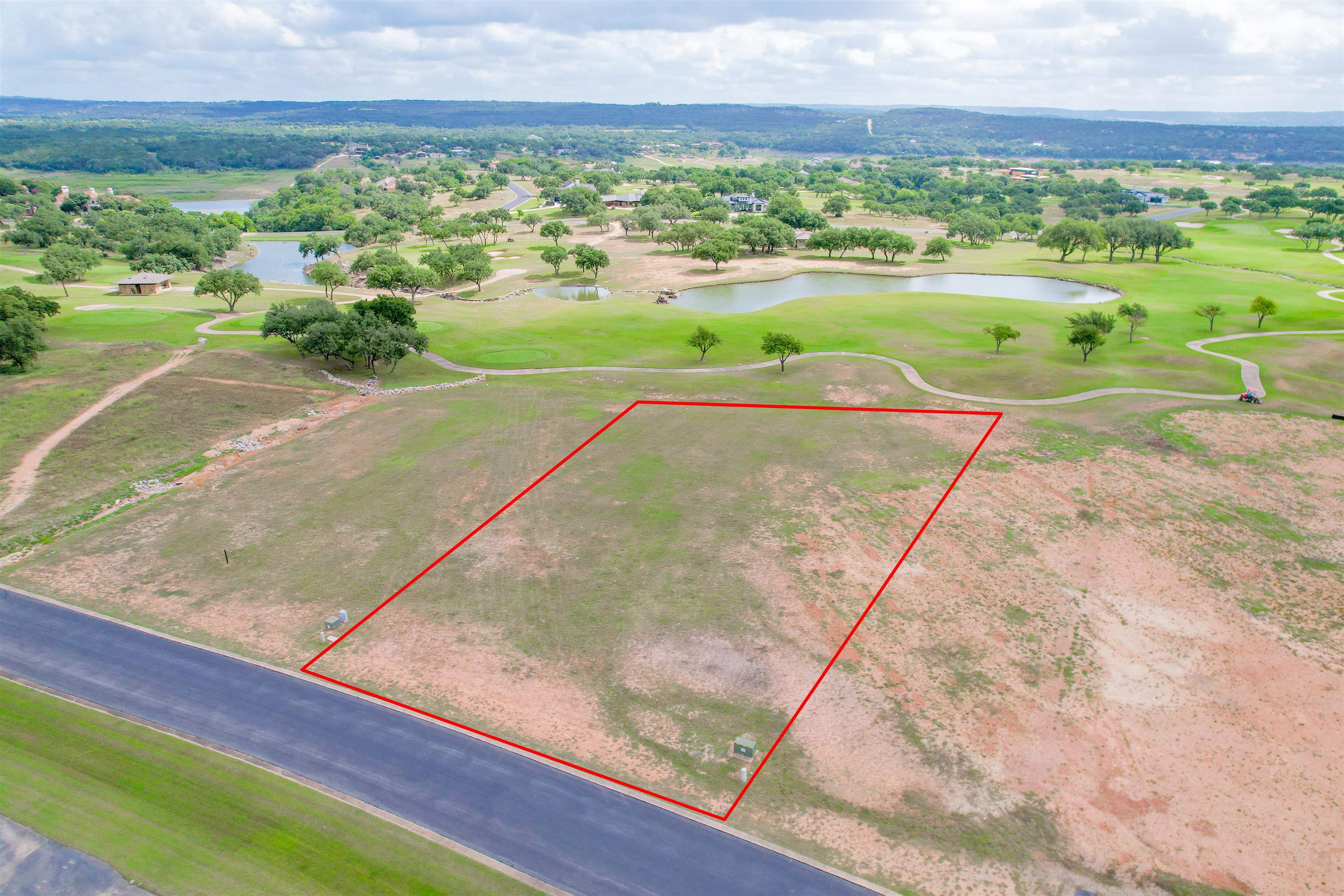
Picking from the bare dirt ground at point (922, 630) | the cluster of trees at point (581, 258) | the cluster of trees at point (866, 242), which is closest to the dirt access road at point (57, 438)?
the bare dirt ground at point (922, 630)

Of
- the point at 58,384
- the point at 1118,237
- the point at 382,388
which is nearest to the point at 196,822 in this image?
the point at 382,388

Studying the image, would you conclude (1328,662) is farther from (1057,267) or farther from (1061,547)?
(1057,267)

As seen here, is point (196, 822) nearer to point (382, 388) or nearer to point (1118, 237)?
point (382, 388)

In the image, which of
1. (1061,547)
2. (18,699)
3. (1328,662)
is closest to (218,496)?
(18,699)

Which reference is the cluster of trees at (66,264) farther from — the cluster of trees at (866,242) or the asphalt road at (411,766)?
the cluster of trees at (866,242)

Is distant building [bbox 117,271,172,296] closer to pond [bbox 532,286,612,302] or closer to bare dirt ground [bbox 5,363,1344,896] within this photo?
pond [bbox 532,286,612,302]

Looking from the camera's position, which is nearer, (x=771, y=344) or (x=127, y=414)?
(x=127, y=414)
